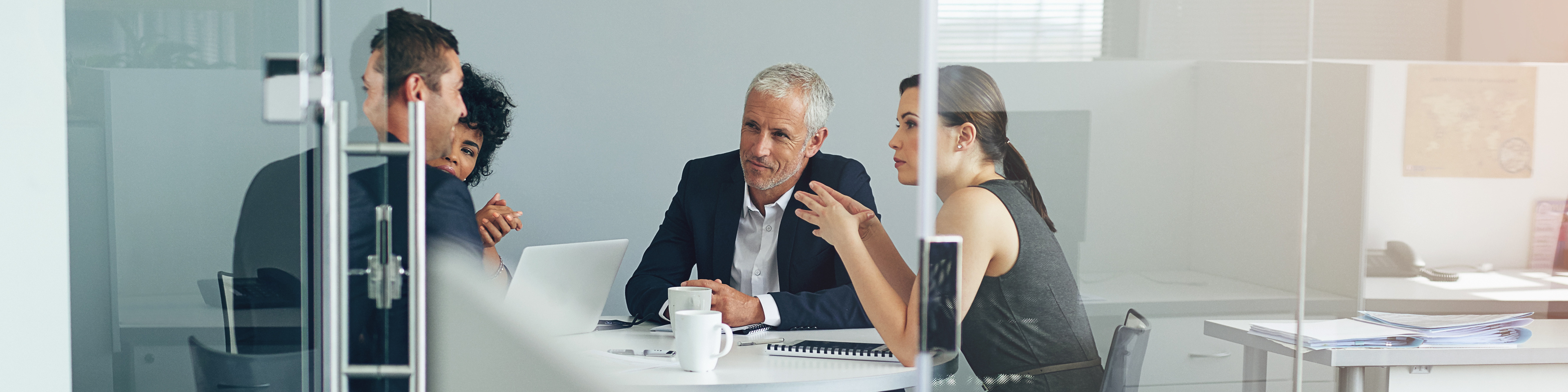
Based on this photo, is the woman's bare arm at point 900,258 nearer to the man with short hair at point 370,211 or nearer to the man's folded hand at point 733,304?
the man's folded hand at point 733,304

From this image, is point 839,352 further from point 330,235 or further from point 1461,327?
point 1461,327

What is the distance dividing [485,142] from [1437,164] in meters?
2.39

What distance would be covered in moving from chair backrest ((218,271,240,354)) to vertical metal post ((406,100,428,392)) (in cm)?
19

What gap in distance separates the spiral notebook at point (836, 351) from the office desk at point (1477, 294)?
30.5 inches

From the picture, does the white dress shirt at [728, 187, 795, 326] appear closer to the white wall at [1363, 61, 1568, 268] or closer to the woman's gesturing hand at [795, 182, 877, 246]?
the woman's gesturing hand at [795, 182, 877, 246]

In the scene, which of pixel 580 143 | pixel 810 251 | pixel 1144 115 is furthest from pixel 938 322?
pixel 580 143

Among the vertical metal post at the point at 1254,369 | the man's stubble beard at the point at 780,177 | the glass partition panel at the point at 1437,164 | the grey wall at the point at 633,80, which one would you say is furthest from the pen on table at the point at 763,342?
the grey wall at the point at 633,80

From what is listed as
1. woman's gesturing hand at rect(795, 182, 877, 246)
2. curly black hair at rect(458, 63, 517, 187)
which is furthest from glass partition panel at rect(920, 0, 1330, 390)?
curly black hair at rect(458, 63, 517, 187)

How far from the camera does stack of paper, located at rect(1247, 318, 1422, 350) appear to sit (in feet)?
4.59

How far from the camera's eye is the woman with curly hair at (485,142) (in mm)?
2365

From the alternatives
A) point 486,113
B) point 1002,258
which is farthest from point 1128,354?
point 486,113

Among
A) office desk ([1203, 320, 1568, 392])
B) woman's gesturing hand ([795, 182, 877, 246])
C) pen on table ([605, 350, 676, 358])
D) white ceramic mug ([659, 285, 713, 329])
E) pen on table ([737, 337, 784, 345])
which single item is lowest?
pen on table ([737, 337, 784, 345])

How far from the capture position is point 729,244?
2.21m

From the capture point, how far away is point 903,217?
10.8ft
